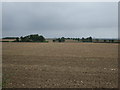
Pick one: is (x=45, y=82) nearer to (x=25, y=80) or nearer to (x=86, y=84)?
(x=25, y=80)

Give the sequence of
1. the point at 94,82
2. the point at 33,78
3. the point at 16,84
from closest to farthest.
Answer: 1. the point at 16,84
2. the point at 94,82
3. the point at 33,78

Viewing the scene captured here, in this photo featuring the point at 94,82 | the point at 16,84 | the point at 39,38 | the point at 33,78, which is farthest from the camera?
the point at 39,38

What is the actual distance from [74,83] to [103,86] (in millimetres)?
1264

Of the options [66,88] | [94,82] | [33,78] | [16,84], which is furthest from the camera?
[33,78]

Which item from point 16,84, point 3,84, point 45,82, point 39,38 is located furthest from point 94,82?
point 39,38

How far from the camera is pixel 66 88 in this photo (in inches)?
257

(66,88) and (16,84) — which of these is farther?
(16,84)

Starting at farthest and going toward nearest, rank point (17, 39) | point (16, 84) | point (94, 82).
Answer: point (17, 39) < point (94, 82) < point (16, 84)

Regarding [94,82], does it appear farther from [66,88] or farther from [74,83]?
[66,88]

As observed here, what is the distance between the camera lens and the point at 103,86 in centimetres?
691

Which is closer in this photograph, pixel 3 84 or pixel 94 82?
pixel 3 84

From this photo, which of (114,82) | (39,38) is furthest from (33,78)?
(39,38)

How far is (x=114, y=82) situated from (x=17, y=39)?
84.1 meters

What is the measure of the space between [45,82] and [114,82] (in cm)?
324
